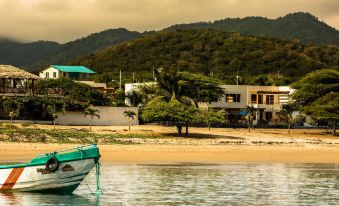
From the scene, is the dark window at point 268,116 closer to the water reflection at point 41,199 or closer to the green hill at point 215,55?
the green hill at point 215,55

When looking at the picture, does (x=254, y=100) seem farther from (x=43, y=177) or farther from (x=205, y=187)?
(x=43, y=177)

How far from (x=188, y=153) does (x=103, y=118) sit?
21.0 metres

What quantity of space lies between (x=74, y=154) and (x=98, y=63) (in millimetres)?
136657

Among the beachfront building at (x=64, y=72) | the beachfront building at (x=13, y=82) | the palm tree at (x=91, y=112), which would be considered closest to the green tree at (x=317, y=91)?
the palm tree at (x=91, y=112)

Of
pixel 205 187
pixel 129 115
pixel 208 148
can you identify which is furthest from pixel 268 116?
Result: pixel 205 187

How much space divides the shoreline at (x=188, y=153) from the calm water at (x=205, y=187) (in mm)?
4194

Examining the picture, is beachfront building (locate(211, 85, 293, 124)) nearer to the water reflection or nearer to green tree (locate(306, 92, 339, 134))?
green tree (locate(306, 92, 339, 134))

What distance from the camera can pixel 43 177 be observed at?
29.8 meters

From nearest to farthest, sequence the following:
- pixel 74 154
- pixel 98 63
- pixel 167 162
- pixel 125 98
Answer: pixel 74 154 → pixel 167 162 → pixel 125 98 → pixel 98 63

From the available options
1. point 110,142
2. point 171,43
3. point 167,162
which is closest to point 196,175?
point 167,162

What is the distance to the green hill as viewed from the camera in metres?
158

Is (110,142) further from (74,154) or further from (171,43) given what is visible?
(171,43)

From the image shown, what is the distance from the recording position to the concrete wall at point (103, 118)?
7181cm

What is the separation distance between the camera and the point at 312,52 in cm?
17600
